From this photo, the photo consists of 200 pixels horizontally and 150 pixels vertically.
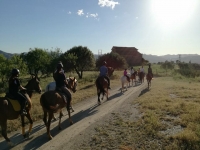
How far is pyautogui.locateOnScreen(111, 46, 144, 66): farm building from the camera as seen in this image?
3514 inches

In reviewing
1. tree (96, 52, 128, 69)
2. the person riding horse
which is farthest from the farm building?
the person riding horse

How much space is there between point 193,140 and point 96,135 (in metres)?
3.90

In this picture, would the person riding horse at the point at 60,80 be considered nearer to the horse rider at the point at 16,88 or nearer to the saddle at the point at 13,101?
the horse rider at the point at 16,88

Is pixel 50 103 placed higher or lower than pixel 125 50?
lower

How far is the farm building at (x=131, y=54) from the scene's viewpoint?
89250 millimetres

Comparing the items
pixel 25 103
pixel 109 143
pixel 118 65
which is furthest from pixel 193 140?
pixel 118 65

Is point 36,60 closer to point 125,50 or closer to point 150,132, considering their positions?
point 150,132

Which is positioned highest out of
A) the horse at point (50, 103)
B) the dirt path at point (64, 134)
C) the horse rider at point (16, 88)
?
the horse rider at point (16, 88)

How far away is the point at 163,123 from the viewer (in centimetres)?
933

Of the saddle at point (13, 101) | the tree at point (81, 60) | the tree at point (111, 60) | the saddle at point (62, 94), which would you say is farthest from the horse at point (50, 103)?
the tree at point (111, 60)

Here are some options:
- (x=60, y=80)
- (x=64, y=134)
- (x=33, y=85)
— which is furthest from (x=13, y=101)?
(x=64, y=134)

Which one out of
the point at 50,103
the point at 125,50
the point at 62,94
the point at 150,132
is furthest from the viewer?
the point at 125,50

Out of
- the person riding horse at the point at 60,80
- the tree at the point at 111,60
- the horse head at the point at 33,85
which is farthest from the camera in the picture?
the tree at the point at 111,60

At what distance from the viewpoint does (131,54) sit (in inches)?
3610
